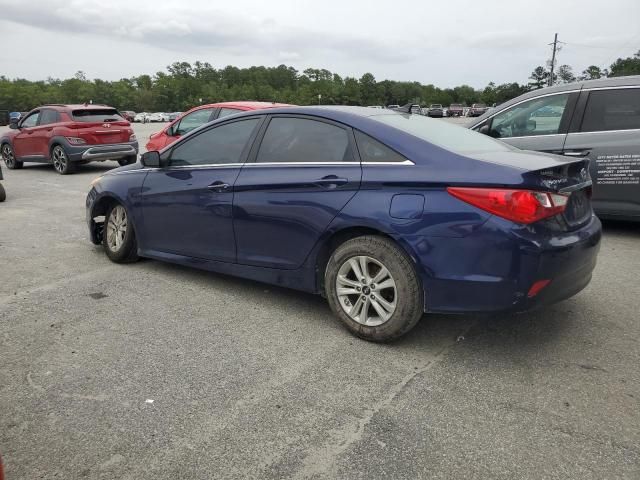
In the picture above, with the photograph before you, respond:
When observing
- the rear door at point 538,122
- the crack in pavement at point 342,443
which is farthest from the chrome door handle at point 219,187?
the rear door at point 538,122

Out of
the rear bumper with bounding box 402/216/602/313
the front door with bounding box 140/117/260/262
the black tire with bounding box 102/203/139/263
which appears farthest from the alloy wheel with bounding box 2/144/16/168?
the rear bumper with bounding box 402/216/602/313

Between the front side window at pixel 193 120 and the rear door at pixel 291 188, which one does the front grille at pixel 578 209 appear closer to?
the rear door at pixel 291 188

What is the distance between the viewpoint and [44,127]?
13.2m

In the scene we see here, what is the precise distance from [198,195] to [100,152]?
9.55 meters

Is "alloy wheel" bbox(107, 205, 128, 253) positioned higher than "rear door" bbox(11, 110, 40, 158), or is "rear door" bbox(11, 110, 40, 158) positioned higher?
"rear door" bbox(11, 110, 40, 158)

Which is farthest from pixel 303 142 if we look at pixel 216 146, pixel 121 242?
pixel 121 242

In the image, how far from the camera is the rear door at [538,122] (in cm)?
639

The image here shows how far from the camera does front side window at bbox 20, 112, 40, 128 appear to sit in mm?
13609

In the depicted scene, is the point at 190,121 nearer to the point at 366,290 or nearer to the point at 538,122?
the point at 538,122

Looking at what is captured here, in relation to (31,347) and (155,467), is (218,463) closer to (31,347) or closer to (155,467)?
(155,467)

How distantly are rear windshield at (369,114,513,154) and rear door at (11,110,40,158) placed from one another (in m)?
12.2

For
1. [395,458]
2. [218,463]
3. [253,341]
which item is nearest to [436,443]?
[395,458]

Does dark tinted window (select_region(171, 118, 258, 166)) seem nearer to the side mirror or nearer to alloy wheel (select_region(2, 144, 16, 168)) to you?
the side mirror

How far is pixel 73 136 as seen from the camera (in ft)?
41.4
